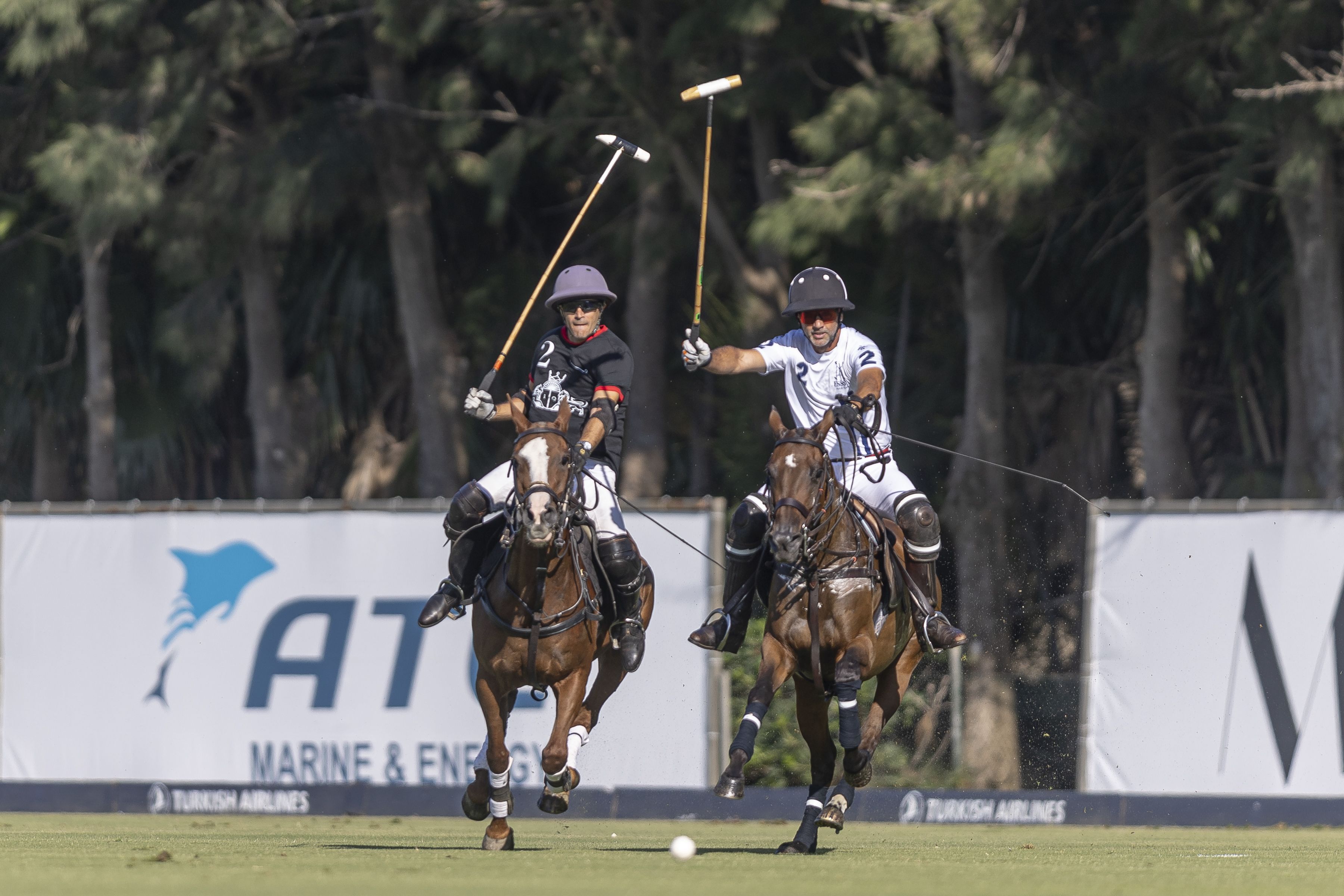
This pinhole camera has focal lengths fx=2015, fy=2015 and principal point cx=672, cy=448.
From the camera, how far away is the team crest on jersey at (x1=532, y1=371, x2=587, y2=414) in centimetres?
1059

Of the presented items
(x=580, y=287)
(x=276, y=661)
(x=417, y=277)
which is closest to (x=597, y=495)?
(x=580, y=287)

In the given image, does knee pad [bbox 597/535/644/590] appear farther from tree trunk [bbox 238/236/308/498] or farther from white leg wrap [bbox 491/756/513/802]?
tree trunk [bbox 238/236/308/498]

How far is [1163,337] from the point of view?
56.1 ft

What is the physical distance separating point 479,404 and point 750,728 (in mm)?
2192

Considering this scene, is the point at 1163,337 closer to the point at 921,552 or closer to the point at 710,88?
the point at 710,88

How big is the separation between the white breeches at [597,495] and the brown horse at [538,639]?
27cm

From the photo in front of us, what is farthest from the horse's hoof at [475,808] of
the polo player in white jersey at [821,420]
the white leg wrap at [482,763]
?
the polo player in white jersey at [821,420]

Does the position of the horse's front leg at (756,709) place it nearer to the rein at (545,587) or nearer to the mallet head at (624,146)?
the rein at (545,587)

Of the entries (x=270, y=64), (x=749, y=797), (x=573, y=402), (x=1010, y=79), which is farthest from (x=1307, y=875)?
(x=270, y=64)

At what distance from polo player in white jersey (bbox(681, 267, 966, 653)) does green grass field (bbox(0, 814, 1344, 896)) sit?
1.19 m

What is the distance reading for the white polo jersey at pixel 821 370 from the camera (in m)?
10.5

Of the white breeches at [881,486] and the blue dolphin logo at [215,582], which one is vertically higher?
the white breeches at [881,486]

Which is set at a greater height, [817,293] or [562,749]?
[817,293]

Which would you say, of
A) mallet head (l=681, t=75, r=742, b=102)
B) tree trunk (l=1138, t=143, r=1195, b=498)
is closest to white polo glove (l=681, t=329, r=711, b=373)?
mallet head (l=681, t=75, r=742, b=102)
